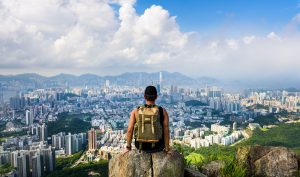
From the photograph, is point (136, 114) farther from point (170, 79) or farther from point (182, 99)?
point (170, 79)

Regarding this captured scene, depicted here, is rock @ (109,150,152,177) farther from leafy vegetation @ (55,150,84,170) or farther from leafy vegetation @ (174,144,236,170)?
leafy vegetation @ (55,150,84,170)

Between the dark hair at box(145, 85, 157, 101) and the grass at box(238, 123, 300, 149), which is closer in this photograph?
the dark hair at box(145, 85, 157, 101)

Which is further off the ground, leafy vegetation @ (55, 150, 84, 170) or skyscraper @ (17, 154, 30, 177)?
skyscraper @ (17, 154, 30, 177)

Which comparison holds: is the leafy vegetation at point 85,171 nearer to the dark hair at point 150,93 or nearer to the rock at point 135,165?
the rock at point 135,165

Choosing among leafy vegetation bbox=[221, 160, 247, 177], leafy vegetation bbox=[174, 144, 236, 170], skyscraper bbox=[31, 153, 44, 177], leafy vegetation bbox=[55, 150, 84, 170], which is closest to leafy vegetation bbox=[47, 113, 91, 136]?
leafy vegetation bbox=[55, 150, 84, 170]

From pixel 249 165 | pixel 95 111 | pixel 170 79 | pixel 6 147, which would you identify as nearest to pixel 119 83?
pixel 170 79

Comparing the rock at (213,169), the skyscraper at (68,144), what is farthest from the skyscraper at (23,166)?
the rock at (213,169)

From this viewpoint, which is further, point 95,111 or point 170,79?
point 170,79
